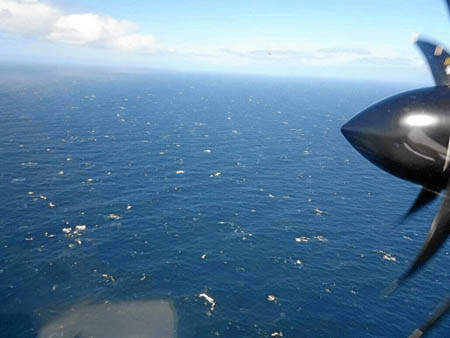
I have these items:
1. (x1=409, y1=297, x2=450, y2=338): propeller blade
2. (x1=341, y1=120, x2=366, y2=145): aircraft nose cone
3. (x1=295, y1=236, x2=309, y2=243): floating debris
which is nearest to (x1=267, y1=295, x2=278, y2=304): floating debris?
(x1=295, y1=236, x2=309, y2=243): floating debris

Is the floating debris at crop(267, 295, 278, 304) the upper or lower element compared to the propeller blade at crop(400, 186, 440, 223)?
lower

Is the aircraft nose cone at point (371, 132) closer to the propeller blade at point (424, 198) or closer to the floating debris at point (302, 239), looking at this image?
the propeller blade at point (424, 198)

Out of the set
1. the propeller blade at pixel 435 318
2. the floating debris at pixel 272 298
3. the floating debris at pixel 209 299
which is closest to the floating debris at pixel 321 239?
the floating debris at pixel 272 298

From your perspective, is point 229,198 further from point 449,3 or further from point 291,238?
point 449,3

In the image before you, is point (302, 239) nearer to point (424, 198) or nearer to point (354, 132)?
point (424, 198)

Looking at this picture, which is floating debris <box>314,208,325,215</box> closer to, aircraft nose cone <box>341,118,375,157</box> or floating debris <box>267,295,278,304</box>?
floating debris <box>267,295,278,304</box>

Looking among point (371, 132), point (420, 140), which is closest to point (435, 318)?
point (420, 140)
